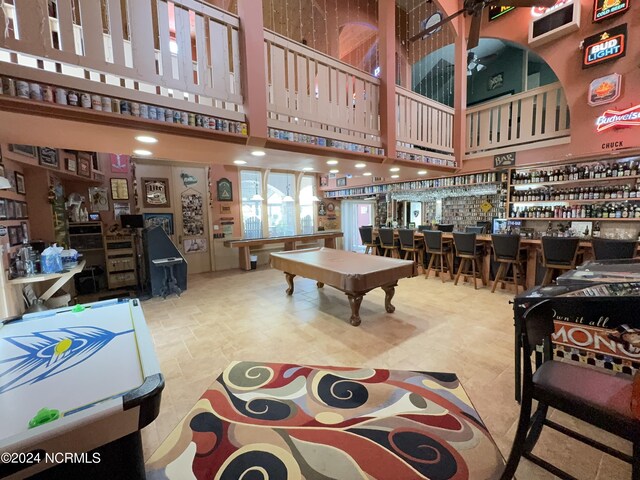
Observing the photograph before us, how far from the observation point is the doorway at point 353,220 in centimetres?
1071

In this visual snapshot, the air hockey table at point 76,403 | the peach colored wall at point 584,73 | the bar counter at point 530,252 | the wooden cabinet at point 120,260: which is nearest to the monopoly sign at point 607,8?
the peach colored wall at point 584,73

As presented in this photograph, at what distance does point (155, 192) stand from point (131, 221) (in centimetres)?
129

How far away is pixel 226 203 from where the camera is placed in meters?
8.03

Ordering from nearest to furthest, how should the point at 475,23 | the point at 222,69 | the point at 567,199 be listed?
the point at 222,69, the point at 475,23, the point at 567,199

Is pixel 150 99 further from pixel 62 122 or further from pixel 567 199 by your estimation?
pixel 567 199

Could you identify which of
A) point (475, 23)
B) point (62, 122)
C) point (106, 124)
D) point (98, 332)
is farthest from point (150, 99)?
point (475, 23)

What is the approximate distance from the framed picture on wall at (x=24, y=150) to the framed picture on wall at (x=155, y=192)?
114 inches

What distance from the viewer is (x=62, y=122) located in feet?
7.79

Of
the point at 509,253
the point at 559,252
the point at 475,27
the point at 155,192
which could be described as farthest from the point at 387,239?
the point at 155,192

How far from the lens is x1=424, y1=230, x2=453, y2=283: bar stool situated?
565cm

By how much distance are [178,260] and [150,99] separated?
3.54m

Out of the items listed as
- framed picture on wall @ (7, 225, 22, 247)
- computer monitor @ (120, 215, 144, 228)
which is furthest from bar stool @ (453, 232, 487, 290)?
framed picture on wall @ (7, 225, 22, 247)

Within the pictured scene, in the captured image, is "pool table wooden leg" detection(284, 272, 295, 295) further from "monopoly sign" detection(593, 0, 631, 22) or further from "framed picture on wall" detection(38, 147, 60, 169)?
"monopoly sign" detection(593, 0, 631, 22)

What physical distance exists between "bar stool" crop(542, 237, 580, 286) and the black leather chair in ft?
11.4
